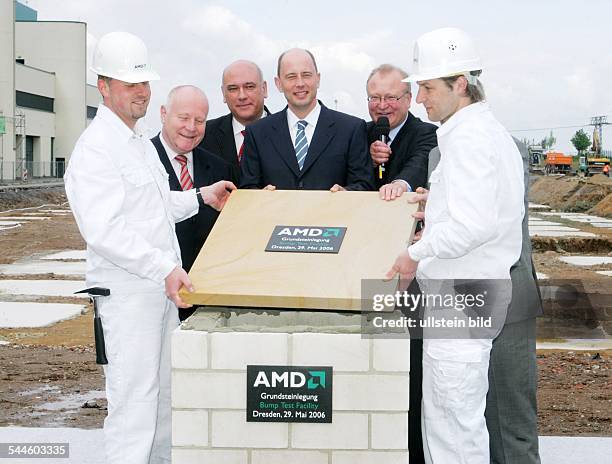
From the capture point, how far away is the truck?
7006cm

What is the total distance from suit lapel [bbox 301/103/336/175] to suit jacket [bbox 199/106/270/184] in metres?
0.82

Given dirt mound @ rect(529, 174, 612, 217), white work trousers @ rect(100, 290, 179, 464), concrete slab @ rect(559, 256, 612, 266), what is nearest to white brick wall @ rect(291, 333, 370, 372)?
white work trousers @ rect(100, 290, 179, 464)

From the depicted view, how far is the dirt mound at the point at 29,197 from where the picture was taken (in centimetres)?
3916

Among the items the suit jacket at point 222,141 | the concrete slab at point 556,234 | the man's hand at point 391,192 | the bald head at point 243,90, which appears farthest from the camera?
the concrete slab at point 556,234

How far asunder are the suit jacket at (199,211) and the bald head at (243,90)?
0.63m

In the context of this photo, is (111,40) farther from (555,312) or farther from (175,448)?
(555,312)

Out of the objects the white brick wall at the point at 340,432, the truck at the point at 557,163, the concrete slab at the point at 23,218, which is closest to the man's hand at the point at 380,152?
the white brick wall at the point at 340,432

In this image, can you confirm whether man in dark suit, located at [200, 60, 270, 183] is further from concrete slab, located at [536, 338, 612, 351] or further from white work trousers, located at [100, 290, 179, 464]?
concrete slab, located at [536, 338, 612, 351]

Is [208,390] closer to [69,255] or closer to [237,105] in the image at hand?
[237,105]

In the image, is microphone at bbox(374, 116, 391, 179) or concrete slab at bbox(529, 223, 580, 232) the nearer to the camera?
microphone at bbox(374, 116, 391, 179)

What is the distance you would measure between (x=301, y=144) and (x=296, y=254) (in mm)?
1192

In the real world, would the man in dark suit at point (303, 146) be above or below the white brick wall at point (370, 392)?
above

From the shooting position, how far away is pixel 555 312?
11867mm

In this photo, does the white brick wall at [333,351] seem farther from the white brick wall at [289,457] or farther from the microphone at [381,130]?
the microphone at [381,130]
